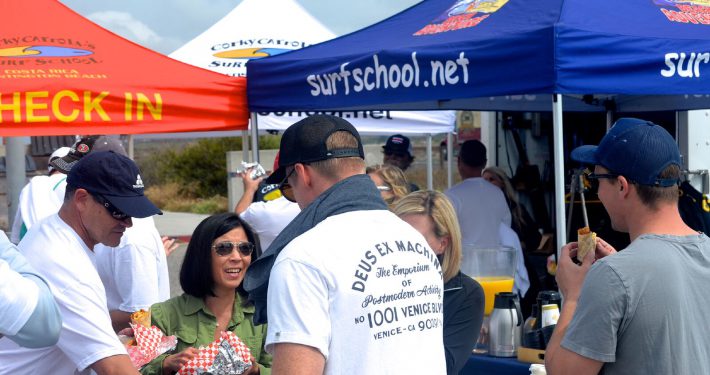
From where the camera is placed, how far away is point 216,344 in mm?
3141

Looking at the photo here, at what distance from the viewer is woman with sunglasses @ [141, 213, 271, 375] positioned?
3.45 meters

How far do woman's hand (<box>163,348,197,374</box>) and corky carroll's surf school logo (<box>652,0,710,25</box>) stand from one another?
326cm

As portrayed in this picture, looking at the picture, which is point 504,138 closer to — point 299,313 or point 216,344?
point 216,344

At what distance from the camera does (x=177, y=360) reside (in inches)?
125

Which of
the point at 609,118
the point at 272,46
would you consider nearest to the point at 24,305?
the point at 272,46

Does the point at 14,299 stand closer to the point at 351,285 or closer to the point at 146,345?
the point at 351,285

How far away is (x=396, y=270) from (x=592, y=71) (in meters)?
2.44

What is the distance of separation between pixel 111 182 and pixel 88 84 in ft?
8.44

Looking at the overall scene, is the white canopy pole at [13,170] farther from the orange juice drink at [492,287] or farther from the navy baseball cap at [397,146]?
the orange juice drink at [492,287]

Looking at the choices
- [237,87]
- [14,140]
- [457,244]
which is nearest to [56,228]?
[457,244]

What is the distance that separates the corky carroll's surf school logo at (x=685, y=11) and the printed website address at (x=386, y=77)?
1267mm

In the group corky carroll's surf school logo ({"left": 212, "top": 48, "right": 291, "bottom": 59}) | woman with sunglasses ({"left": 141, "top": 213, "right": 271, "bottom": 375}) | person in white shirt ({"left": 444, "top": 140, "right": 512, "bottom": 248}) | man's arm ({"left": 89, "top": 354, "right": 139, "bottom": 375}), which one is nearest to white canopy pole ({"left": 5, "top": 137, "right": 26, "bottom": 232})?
corky carroll's surf school logo ({"left": 212, "top": 48, "right": 291, "bottom": 59})

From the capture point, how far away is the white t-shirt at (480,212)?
6621mm

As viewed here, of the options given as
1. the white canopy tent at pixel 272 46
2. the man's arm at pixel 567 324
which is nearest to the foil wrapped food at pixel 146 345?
the man's arm at pixel 567 324
